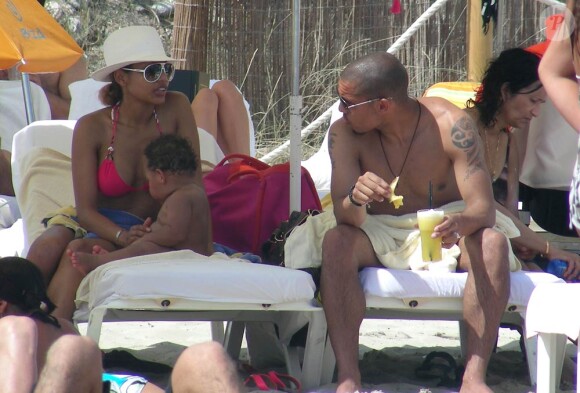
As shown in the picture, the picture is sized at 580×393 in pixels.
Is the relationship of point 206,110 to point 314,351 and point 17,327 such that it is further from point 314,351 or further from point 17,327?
point 17,327

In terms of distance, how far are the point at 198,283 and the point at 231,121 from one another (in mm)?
3050

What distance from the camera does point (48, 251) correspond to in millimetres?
4621

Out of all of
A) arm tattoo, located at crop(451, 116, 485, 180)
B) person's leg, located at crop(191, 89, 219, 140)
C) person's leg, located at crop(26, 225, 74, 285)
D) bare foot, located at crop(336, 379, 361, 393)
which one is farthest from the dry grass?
bare foot, located at crop(336, 379, 361, 393)

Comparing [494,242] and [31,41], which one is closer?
[494,242]

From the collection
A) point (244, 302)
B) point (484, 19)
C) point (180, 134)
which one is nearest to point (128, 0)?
point (484, 19)

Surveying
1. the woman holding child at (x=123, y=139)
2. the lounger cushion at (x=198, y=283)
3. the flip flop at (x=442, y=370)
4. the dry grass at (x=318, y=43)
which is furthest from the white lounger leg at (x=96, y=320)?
the dry grass at (x=318, y=43)

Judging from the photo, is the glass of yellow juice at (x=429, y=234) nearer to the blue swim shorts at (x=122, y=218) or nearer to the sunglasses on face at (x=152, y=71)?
the blue swim shorts at (x=122, y=218)

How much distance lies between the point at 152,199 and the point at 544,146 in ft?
6.71

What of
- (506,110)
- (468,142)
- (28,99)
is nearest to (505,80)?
(506,110)

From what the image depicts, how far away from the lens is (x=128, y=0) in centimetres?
1446

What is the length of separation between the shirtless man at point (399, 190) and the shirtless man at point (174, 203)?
66 centimetres

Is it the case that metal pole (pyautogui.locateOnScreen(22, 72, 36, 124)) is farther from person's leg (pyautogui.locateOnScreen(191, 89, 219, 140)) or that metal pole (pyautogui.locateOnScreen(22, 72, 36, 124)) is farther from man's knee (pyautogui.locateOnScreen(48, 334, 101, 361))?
man's knee (pyautogui.locateOnScreen(48, 334, 101, 361))

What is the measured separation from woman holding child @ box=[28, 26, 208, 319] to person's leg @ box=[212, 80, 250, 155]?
77.7 inches

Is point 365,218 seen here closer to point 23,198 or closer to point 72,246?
point 72,246
